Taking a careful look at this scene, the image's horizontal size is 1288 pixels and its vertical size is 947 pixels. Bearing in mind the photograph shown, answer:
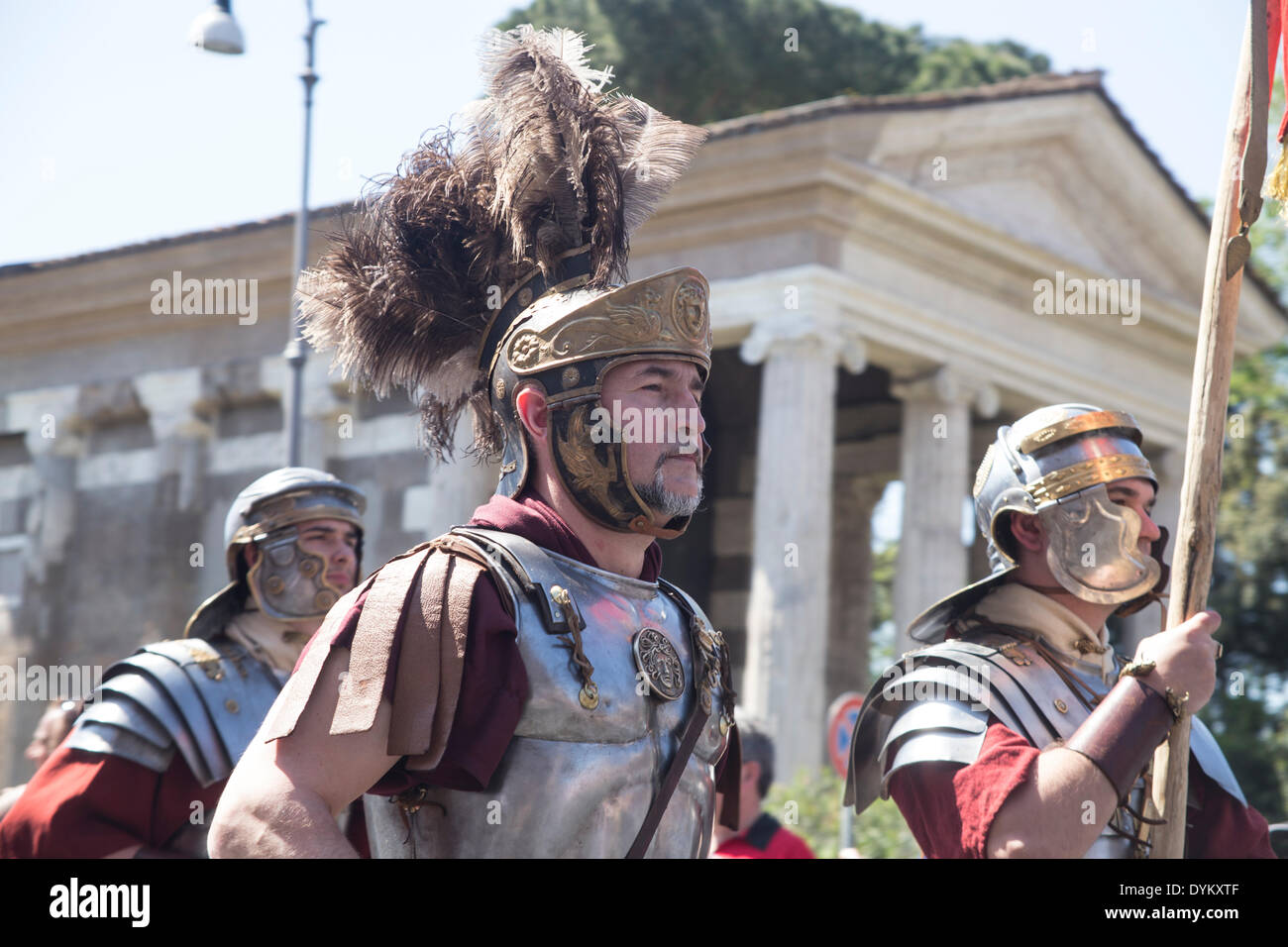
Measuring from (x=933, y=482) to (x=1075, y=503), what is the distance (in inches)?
639

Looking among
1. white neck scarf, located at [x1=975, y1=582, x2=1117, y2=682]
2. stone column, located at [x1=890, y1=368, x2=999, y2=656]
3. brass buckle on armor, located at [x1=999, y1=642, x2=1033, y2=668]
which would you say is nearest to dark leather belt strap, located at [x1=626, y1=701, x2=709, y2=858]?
brass buckle on armor, located at [x1=999, y1=642, x2=1033, y2=668]

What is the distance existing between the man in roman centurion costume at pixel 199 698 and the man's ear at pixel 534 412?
2188 millimetres

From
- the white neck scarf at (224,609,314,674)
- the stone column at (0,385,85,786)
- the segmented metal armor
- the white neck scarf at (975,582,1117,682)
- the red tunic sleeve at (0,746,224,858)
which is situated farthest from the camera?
the stone column at (0,385,85,786)

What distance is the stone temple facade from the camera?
63.5 feet

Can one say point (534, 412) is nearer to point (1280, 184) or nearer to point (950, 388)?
point (1280, 184)

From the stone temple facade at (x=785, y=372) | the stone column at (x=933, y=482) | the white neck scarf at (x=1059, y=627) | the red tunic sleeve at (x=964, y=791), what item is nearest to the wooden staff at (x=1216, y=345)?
the red tunic sleeve at (x=964, y=791)

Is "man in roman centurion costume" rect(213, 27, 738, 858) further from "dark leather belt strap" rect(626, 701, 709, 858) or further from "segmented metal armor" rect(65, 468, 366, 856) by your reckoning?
"segmented metal armor" rect(65, 468, 366, 856)

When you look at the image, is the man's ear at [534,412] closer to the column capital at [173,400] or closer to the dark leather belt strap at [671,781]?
the dark leather belt strap at [671,781]

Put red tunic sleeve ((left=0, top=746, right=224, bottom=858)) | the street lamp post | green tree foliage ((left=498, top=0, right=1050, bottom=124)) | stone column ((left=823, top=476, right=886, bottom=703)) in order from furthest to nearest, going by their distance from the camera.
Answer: green tree foliage ((left=498, top=0, right=1050, bottom=124)) → stone column ((left=823, top=476, right=886, bottom=703)) → the street lamp post → red tunic sleeve ((left=0, top=746, right=224, bottom=858))

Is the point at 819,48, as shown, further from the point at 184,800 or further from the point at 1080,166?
the point at 184,800

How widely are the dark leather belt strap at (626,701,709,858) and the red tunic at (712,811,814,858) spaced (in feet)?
10.9

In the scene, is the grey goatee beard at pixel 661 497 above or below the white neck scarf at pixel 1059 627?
above

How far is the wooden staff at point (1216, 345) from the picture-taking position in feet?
13.1

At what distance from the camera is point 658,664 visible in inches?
142
